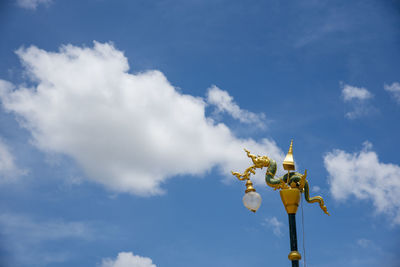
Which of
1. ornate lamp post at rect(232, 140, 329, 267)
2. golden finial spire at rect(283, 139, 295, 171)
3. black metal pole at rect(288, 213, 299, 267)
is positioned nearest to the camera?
black metal pole at rect(288, 213, 299, 267)

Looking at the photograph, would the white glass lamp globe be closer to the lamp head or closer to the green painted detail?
the lamp head

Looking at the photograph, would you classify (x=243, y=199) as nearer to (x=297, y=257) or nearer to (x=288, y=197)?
(x=288, y=197)

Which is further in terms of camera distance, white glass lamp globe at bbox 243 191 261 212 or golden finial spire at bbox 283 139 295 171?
golden finial spire at bbox 283 139 295 171

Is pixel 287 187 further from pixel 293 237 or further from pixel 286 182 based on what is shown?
pixel 293 237

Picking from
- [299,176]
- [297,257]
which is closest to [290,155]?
[299,176]

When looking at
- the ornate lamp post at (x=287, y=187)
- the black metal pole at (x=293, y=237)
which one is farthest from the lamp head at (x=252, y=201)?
the black metal pole at (x=293, y=237)

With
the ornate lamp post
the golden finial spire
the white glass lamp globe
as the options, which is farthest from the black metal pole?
the golden finial spire

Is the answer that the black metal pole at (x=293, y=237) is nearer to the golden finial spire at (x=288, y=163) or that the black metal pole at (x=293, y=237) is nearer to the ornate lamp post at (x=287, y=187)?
the ornate lamp post at (x=287, y=187)

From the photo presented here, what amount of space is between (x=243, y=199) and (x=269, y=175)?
47.2 inches

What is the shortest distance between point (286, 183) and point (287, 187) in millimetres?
155

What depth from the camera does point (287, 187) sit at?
50.3ft

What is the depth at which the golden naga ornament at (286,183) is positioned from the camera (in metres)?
15.1

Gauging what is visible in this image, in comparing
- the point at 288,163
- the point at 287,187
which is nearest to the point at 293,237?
the point at 287,187

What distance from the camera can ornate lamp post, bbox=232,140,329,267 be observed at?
49.2ft
